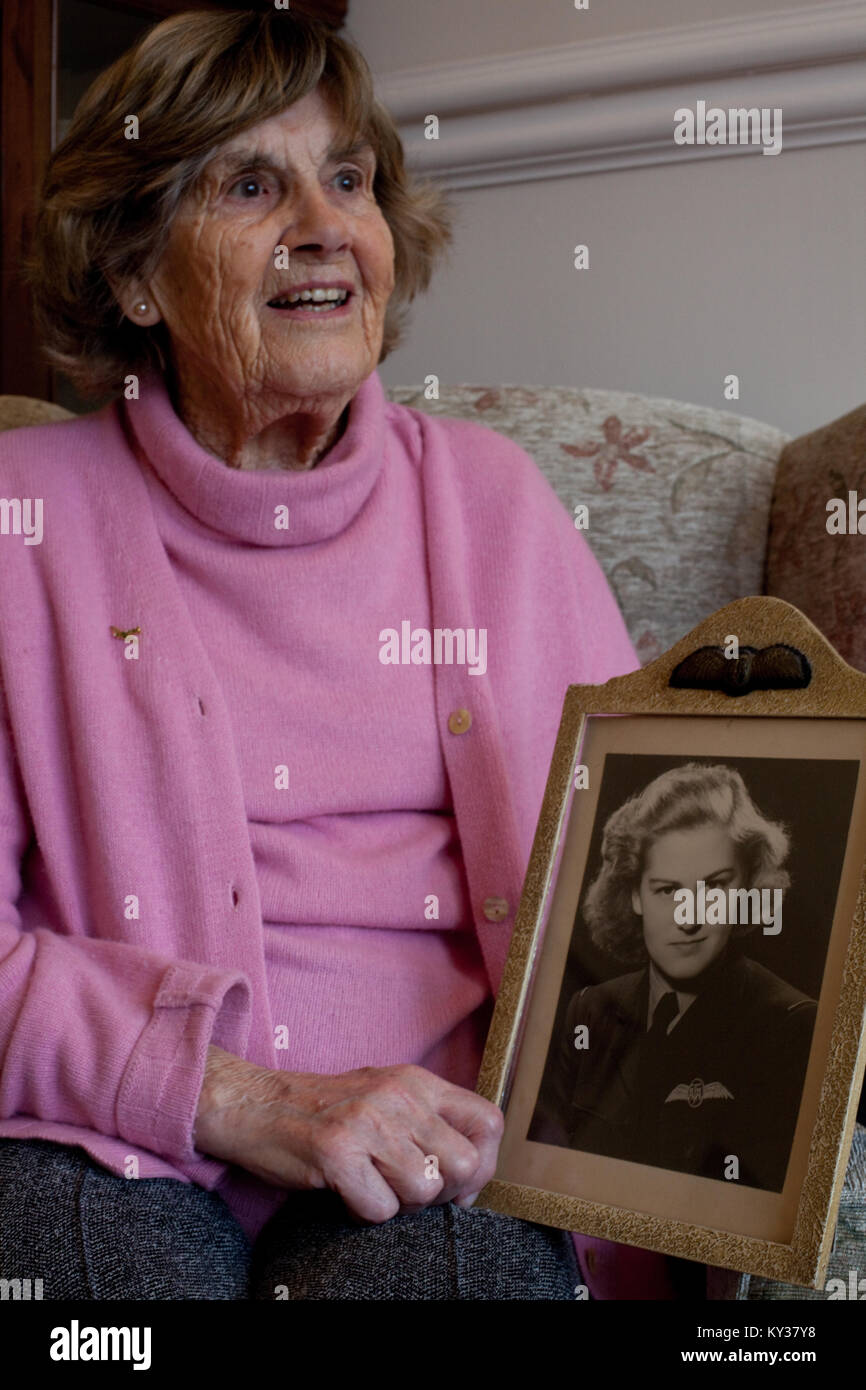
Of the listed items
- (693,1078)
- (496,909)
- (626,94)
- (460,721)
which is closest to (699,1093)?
(693,1078)

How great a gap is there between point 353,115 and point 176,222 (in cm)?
19

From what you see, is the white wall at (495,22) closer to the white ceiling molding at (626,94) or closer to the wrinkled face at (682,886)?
the white ceiling molding at (626,94)

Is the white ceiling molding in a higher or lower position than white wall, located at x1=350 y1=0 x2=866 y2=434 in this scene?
higher

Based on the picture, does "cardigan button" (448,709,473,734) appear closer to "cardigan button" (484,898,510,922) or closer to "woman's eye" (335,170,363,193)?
"cardigan button" (484,898,510,922)

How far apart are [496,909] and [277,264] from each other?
0.60 meters

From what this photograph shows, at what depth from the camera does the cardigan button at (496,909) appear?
3.70 feet

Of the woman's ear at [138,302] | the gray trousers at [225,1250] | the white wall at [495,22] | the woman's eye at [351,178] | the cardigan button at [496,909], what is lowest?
the gray trousers at [225,1250]

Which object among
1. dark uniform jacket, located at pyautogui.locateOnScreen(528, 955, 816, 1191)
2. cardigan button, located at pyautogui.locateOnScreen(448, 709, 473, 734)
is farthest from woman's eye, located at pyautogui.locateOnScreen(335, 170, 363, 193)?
dark uniform jacket, located at pyautogui.locateOnScreen(528, 955, 816, 1191)

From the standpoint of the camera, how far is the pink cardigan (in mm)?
961

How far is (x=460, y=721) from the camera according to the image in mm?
1183

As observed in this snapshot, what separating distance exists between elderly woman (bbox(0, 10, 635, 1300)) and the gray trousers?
1.7 inches

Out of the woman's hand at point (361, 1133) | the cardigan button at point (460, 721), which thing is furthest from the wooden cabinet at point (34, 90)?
the woman's hand at point (361, 1133)

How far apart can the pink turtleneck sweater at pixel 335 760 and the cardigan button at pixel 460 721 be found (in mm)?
19
